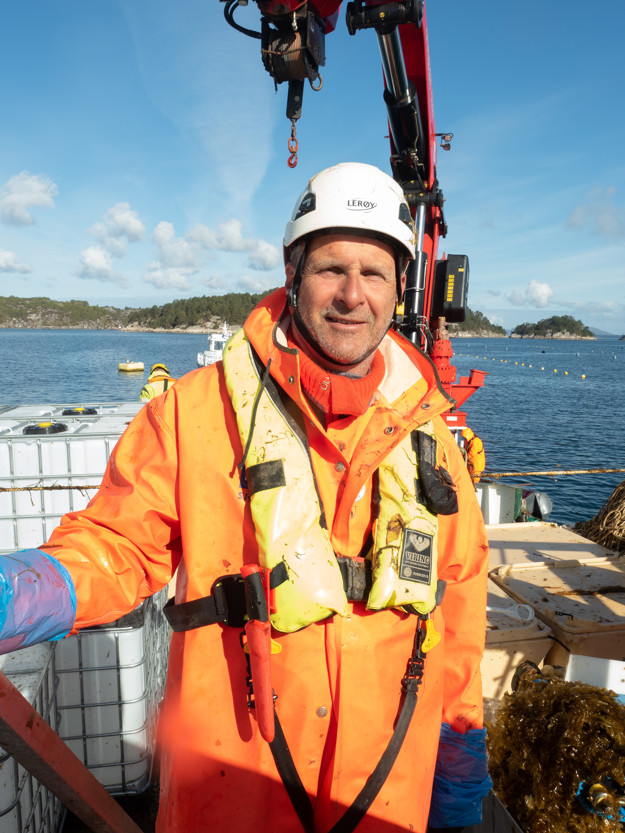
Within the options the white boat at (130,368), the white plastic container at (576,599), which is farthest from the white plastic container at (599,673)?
the white boat at (130,368)

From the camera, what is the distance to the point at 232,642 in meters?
1.72

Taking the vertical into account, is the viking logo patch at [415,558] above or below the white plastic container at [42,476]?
above

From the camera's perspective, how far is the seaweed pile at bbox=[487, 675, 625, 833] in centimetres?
256

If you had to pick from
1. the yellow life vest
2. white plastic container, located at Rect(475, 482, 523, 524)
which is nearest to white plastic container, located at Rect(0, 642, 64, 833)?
the yellow life vest

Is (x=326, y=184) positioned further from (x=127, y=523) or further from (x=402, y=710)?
(x=402, y=710)

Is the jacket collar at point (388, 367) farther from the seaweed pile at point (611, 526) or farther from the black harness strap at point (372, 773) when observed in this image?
the seaweed pile at point (611, 526)

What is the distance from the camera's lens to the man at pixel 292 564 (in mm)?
1621

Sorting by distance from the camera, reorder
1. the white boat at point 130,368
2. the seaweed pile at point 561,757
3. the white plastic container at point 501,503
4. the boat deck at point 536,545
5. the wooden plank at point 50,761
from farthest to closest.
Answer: the white boat at point 130,368
the white plastic container at point 501,503
the boat deck at point 536,545
the seaweed pile at point 561,757
the wooden plank at point 50,761

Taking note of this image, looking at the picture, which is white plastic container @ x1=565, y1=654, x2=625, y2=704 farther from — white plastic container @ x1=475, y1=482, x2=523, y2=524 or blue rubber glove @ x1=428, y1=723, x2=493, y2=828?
white plastic container @ x1=475, y1=482, x2=523, y2=524

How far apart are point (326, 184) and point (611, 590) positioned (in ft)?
13.5

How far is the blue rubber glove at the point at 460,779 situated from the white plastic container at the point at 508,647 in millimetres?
1546

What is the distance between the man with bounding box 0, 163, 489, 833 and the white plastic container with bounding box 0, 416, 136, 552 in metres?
3.30

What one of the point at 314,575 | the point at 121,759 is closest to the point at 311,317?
the point at 314,575

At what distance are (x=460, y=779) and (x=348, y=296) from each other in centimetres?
202
